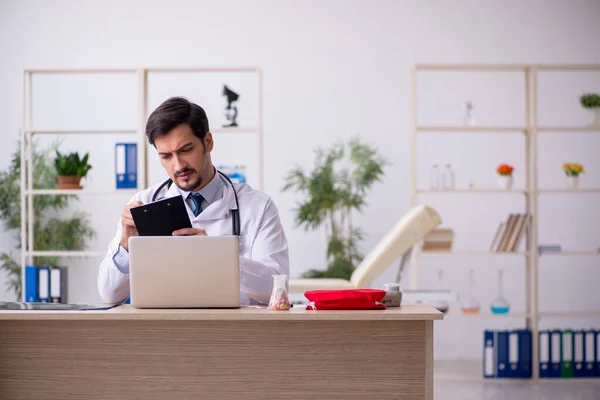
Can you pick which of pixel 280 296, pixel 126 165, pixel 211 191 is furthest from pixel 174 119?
pixel 126 165

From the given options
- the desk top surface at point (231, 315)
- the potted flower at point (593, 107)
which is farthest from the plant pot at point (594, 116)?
the desk top surface at point (231, 315)

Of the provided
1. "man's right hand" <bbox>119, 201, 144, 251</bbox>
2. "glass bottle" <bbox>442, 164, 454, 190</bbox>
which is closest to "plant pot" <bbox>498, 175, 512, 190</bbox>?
"glass bottle" <bbox>442, 164, 454, 190</bbox>

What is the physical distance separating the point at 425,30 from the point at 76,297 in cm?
371

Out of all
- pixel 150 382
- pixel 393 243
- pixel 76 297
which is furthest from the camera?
pixel 76 297

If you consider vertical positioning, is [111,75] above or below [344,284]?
above

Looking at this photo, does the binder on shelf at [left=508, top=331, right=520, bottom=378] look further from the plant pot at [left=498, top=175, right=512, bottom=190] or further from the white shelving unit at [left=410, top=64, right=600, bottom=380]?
the plant pot at [left=498, top=175, right=512, bottom=190]

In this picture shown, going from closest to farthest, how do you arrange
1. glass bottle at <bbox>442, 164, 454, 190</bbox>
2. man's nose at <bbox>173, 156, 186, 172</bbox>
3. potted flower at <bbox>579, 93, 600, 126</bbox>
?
man's nose at <bbox>173, 156, 186, 172</bbox> → glass bottle at <bbox>442, 164, 454, 190</bbox> → potted flower at <bbox>579, 93, 600, 126</bbox>

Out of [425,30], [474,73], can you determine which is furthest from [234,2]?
[474,73]

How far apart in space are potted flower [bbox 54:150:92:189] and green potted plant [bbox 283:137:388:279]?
1669 mm

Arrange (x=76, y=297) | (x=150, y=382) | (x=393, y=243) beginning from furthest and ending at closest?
(x=76, y=297) → (x=393, y=243) → (x=150, y=382)

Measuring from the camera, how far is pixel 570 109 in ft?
22.6

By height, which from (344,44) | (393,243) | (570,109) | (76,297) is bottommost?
(76,297)

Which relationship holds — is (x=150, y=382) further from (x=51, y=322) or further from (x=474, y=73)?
(x=474, y=73)

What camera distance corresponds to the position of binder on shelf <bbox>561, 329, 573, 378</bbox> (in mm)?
5688
